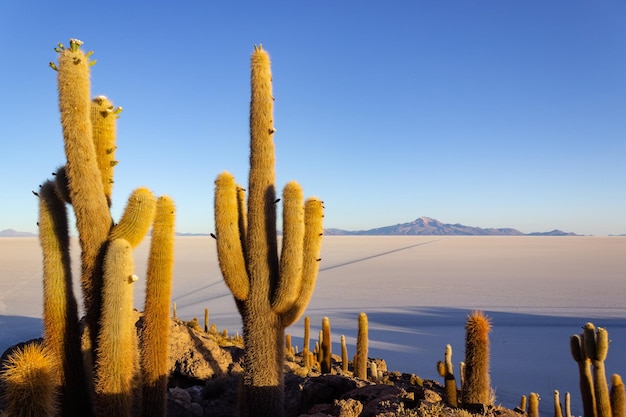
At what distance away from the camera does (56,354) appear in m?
7.20

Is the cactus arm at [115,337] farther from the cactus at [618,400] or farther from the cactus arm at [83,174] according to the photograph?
the cactus at [618,400]

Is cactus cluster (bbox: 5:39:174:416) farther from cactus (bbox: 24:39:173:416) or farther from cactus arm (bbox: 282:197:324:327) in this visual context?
cactus arm (bbox: 282:197:324:327)

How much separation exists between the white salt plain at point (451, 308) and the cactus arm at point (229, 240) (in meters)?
10.1

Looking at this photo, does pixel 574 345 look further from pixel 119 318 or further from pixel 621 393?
pixel 119 318

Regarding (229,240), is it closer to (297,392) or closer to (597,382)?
(297,392)

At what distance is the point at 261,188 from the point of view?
9.02m

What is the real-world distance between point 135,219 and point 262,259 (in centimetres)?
262

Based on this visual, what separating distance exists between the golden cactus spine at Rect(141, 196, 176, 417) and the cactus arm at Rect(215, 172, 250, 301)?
4.35 ft

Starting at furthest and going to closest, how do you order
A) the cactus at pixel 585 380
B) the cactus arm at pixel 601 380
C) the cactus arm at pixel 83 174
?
the cactus at pixel 585 380, the cactus arm at pixel 601 380, the cactus arm at pixel 83 174

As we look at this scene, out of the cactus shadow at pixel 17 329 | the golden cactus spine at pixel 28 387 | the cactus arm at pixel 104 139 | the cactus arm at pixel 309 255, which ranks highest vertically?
the cactus arm at pixel 104 139

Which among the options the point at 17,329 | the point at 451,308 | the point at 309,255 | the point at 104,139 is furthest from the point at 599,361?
the point at 17,329

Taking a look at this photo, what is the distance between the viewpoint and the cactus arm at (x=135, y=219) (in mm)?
6910

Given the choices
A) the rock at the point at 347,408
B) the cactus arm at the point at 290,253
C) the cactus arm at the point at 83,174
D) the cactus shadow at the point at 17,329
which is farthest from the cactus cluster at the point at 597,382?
the cactus shadow at the point at 17,329

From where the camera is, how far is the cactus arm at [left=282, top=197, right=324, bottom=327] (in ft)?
29.5
